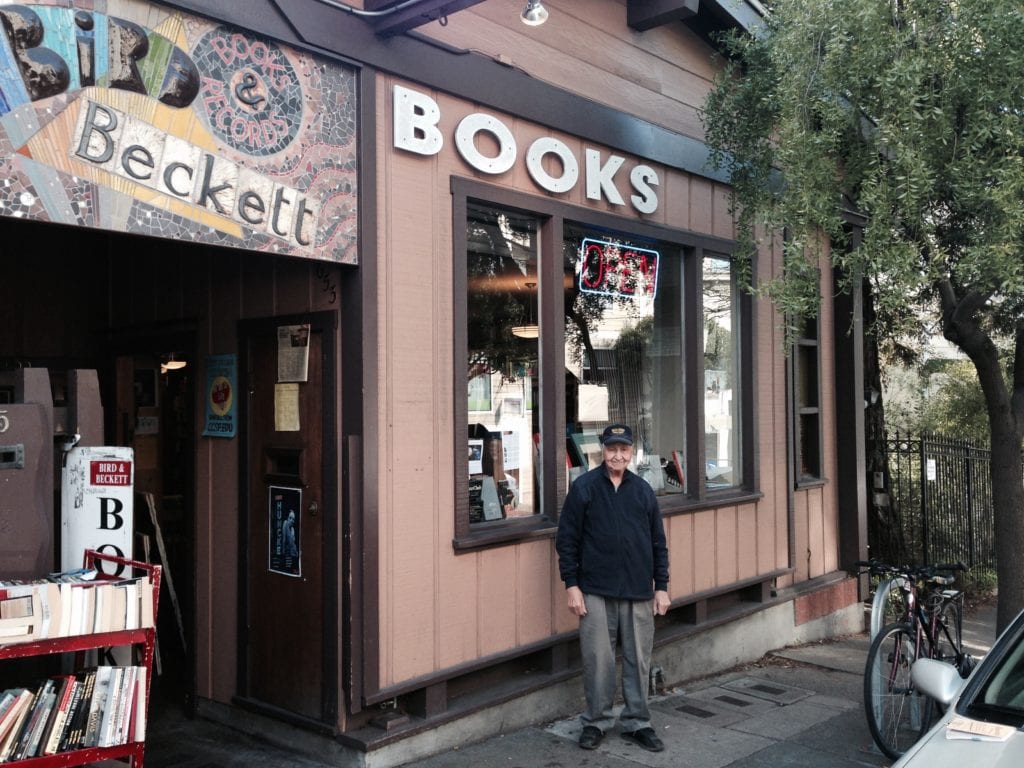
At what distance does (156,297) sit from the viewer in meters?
6.16

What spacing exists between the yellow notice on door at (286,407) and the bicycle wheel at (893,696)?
3441 millimetres

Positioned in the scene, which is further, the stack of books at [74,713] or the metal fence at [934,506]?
the metal fence at [934,506]

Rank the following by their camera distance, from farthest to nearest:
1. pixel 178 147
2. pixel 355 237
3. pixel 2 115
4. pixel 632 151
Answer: pixel 632 151 → pixel 355 237 → pixel 178 147 → pixel 2 115

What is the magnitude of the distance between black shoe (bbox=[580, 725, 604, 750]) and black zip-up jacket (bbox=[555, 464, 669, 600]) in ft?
2.46

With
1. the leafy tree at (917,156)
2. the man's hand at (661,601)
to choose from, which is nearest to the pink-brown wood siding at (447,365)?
the man's hand at (661,601)

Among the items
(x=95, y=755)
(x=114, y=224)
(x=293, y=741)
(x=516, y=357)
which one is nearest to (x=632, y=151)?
(x=516, y=357)

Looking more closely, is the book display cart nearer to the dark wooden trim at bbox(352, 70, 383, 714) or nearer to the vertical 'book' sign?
the vertical 'book' sign

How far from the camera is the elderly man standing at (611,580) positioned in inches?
216

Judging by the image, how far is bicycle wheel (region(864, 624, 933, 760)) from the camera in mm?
5410

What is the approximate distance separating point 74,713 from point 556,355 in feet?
11.1

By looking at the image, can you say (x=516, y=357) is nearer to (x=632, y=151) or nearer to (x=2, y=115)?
(x=632, y=151)

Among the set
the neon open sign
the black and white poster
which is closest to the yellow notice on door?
the black and white poster

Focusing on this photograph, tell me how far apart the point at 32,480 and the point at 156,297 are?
2395 millimetres

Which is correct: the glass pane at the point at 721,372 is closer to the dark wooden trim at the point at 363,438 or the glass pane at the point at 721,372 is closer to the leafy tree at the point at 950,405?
the dark wooden trim at the point at 363,438
